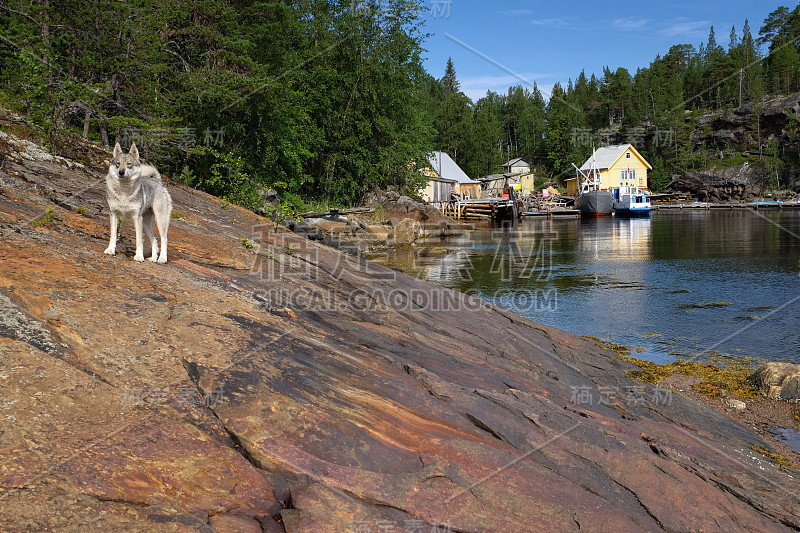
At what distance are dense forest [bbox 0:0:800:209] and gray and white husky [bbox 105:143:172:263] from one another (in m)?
5.54

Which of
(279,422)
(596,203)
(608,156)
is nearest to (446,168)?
(596,203)

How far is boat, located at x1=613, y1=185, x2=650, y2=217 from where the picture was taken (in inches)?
3061

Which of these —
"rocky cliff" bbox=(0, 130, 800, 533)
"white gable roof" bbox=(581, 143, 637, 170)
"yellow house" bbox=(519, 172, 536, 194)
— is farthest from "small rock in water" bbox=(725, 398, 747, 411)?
"yellow house" bbox=(519, 172, 536, 194)

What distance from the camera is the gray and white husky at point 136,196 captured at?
671cm

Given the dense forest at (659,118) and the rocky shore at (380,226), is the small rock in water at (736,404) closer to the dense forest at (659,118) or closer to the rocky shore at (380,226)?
the rocky shore at (380,226)

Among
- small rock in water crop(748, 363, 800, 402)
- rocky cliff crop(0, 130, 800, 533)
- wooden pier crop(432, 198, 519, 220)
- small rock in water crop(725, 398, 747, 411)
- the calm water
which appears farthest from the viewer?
wooden pier crop(432, 198, 519, 220)

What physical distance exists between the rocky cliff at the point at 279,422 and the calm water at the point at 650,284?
7.31 metres

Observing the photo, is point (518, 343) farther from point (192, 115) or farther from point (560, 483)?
point (192, 115)

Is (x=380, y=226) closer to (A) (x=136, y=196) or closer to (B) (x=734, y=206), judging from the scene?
(A) (x=136, y=196)

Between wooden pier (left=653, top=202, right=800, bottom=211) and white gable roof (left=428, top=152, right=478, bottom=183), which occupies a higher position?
white gable roof (left=428, top=152, right=478, bottom=183)

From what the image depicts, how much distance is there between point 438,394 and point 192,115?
23.8 m

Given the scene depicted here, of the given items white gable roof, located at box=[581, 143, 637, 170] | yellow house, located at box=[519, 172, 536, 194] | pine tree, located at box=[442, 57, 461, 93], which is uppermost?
pine tree, located at box=[442, 57, 461, 93]

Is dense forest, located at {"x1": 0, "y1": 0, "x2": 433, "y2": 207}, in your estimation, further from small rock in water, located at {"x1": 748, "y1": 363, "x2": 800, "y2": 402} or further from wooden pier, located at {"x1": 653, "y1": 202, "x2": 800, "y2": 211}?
wooden pier, located at {"x1": 653, "y1": 202, "x2": 800, "y2": 211}

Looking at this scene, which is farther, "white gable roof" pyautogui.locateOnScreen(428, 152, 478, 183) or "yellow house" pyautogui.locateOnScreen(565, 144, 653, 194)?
"yellow house" pyautogui.locateOnScreen(565, 144, 653, 194)
